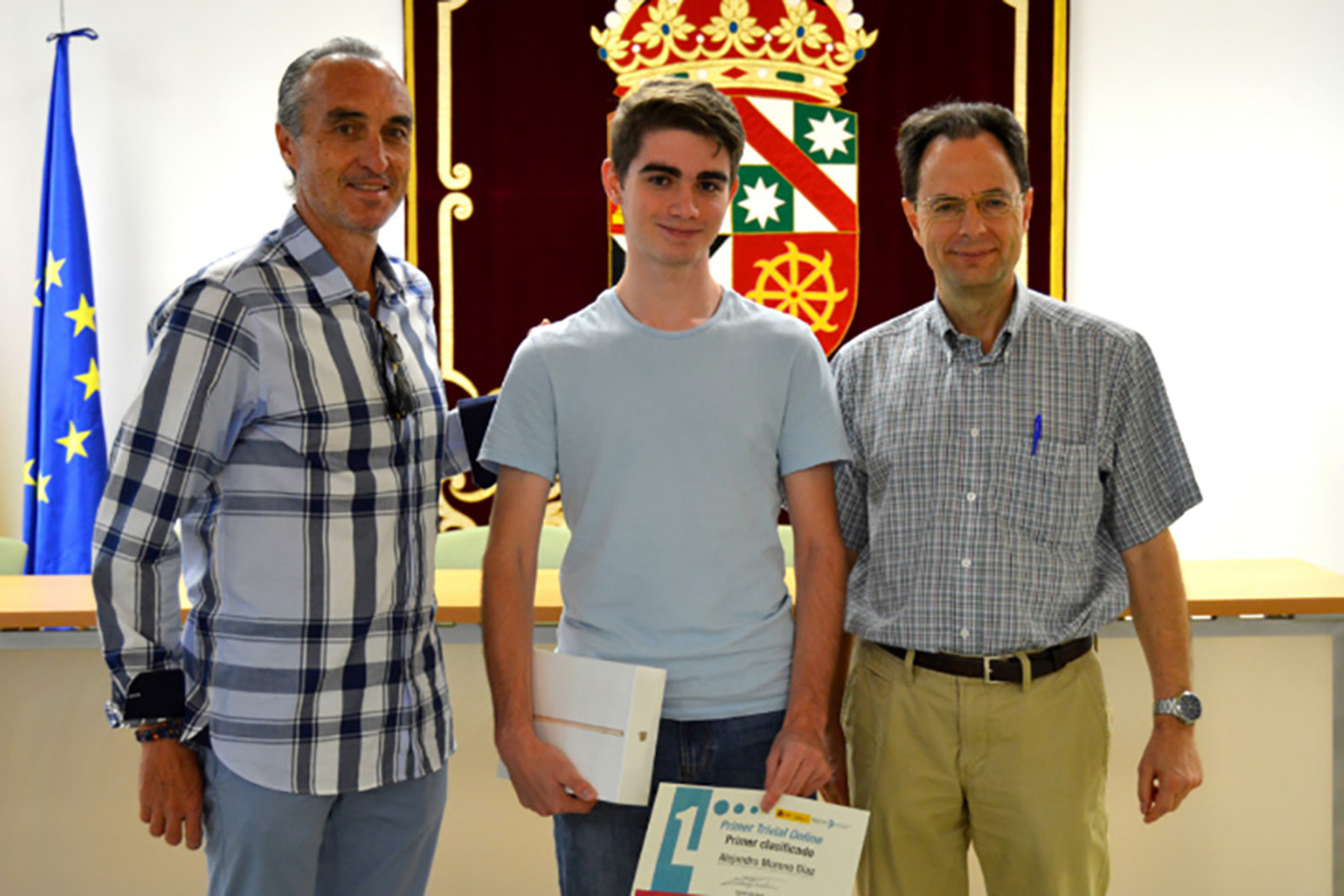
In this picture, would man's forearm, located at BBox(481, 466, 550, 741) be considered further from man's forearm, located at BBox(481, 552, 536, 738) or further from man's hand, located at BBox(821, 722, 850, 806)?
man's hand, located at BBox(821, 722, 850, 806)

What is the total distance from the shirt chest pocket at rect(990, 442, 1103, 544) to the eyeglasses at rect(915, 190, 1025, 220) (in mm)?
363

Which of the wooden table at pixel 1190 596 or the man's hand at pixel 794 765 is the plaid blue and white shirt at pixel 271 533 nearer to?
the man's hand at pixel 794 765

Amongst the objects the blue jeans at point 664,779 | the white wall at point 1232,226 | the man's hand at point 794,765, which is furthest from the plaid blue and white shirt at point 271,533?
the white wall at point 1232,226

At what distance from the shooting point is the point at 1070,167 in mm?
4828

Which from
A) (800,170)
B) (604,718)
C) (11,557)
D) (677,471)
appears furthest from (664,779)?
(800,170)

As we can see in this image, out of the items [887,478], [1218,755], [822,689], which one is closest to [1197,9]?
[1218,755]

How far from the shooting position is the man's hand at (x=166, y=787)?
1522mm

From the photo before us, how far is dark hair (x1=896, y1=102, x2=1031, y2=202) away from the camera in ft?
5.86

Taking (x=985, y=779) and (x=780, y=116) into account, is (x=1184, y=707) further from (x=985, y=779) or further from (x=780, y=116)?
(x=780, y=116)

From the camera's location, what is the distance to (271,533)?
5.08 ft

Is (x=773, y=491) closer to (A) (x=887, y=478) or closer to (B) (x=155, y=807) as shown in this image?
(A) (x=887, y=478)

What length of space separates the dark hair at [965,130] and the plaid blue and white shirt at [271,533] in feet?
2.93

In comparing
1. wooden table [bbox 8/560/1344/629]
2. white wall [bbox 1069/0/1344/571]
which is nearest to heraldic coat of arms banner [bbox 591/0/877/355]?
white wall [bbox 1069/0/1344/571]

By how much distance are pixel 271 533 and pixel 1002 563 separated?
3.43 ft
